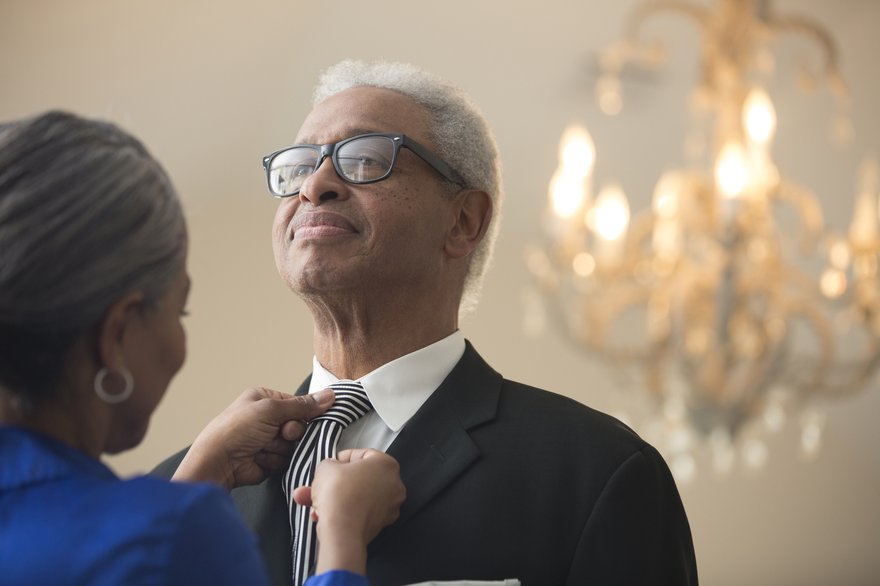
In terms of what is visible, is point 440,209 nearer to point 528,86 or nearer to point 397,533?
point 397,533

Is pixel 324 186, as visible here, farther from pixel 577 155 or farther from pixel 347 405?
pixel 577 155

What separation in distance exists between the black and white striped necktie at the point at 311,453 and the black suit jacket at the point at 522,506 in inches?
1.5

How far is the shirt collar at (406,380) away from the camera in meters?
1.65

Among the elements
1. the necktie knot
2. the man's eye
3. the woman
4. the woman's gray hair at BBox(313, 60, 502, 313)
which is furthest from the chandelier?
the woman

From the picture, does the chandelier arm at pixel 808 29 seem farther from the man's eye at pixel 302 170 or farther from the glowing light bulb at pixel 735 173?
the man's eye at pixel 302 170

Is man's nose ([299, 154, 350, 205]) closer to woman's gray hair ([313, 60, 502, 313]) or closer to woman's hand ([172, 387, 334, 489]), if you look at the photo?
woman's gray hair ([313, 60, 502, 313])

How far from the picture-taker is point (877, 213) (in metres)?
4.21

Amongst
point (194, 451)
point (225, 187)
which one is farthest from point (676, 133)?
point (194, 451)

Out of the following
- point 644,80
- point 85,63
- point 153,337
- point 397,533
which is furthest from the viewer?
point 644,80

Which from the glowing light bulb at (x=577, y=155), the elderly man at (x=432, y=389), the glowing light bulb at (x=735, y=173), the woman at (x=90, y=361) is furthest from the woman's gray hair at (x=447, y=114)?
the glowing light bulb at (x=577, y=155)

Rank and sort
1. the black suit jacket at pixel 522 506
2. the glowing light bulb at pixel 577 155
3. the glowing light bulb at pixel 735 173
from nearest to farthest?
the black suit jacket at pixel 522 506 < the glowing light bulb at pixel 735 173 < the glowing light bulb at pixel 577 155

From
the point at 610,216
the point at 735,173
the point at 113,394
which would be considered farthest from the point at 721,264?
the point at 113,394

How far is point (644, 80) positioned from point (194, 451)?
4626mm

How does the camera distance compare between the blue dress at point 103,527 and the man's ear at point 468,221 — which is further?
the man's ear at point 468,221
